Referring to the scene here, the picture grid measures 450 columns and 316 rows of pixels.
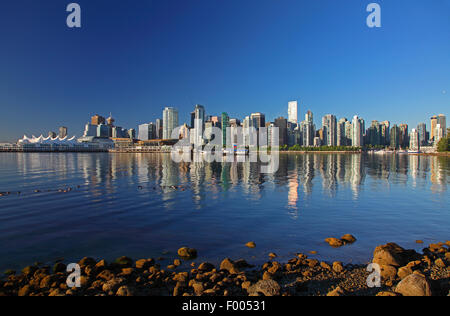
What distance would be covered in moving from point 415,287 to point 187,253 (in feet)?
37.6

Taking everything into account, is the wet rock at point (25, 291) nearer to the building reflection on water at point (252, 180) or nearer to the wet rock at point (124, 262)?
the wet rock at point (124, 262)

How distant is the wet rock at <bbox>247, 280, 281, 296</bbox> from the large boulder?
679 centimetres

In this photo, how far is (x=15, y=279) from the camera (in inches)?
520

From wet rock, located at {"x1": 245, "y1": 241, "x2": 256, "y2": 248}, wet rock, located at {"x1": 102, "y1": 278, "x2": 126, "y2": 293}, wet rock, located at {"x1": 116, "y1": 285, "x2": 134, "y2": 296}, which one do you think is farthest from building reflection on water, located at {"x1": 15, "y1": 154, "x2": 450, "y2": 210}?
wet rock, located at {"x1": 116, "y1": 285, "x2": 134, "y2": 296}

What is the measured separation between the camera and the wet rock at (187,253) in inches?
648

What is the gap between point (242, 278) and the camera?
42.2ft

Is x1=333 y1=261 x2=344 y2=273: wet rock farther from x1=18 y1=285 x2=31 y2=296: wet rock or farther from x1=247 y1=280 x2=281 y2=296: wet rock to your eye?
x1=18 y1=285 x2=31 y2=296: wet rock

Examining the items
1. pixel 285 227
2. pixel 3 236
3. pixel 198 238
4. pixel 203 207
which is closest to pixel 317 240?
pixel 285 227

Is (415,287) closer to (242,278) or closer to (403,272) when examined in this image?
(403,272)

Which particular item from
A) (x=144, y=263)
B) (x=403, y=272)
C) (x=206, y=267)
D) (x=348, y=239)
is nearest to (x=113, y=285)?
(x=144, y=263)

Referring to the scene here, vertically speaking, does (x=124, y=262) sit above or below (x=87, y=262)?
below

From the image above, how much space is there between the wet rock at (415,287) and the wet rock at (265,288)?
5.03 meters

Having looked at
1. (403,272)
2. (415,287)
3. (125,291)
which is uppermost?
(415,287)

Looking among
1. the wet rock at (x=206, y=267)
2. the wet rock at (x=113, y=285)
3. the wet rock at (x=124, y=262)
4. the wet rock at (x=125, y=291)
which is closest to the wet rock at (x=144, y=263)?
the wet rock at (x=124, y=262)
